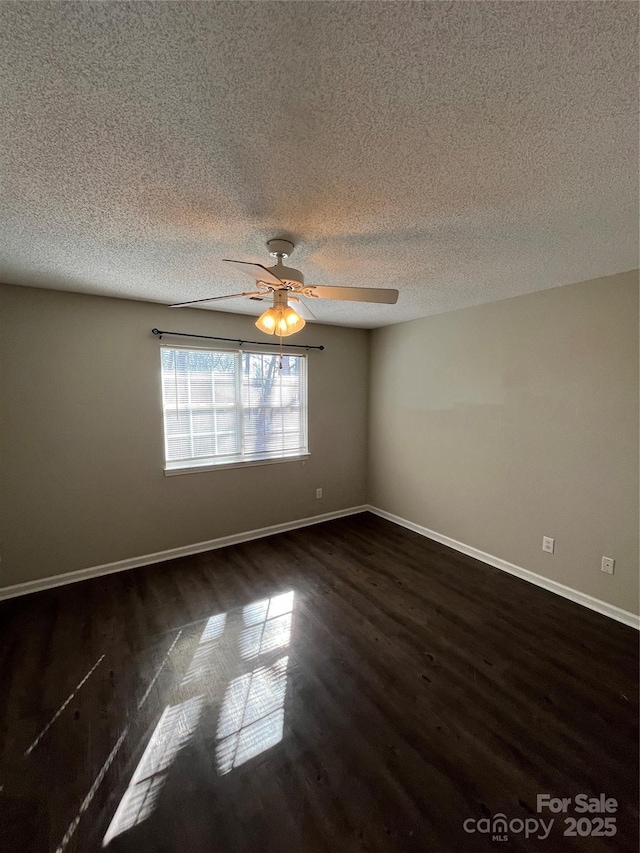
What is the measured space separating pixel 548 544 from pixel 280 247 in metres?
2.99

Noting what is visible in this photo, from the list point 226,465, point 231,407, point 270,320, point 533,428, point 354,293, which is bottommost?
point 226,465

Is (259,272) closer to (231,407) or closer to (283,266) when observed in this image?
(283,266)

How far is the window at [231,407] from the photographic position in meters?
3.35

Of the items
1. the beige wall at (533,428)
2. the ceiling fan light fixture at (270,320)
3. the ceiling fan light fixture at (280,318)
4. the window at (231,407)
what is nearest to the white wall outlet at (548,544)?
the beige wall at (533,428)

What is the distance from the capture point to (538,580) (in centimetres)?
290

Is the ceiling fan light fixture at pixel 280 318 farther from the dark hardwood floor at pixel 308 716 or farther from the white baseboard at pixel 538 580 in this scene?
the white baseboard at pixel 538 580

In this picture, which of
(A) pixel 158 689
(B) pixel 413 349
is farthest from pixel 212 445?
(B) pixel 413 349

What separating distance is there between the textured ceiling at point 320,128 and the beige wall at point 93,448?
34.1 inches

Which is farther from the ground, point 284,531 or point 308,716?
point 284,531

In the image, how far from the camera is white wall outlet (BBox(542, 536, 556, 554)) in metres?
2.80

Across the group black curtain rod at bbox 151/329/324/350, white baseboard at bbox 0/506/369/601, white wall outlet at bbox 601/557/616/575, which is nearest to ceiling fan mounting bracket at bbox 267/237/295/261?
black curtain rod at bbox 151/329/324/350

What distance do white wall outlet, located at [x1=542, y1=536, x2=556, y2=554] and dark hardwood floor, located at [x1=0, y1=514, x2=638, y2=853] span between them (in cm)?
34

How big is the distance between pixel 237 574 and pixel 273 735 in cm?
154

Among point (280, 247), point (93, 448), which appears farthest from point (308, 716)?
point (93, 448)
